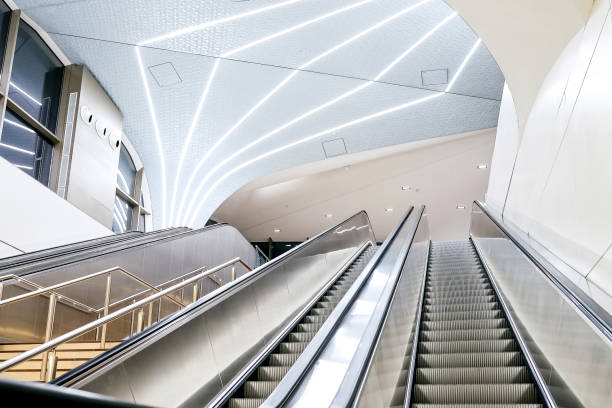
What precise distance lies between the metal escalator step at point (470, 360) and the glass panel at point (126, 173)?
1097 centimetres

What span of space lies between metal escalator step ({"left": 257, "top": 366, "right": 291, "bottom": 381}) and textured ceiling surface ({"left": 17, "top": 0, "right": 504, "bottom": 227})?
665 cm

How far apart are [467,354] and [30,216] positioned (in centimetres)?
689

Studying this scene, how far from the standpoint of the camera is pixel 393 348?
397cm

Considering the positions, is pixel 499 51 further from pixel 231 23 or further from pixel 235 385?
pixel 235 385

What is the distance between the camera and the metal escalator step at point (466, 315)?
5945mm

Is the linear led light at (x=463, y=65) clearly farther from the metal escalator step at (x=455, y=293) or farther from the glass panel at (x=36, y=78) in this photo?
the glass panel at (x=36, y=78)

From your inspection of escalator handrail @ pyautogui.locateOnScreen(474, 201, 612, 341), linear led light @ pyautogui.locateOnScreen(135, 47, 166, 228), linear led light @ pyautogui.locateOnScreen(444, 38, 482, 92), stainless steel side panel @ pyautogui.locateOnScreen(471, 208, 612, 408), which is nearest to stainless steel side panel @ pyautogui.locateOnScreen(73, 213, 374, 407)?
stainless steel side panel @ pyautogui.locateOnScreen(471, 208, 612, 408)

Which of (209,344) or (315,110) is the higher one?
(315,110)

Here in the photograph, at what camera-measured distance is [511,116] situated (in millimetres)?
9961

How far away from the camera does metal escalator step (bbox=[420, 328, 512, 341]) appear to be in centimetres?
529

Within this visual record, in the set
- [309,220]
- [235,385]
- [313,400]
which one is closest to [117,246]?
[235,385]

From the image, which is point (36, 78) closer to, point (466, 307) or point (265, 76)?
point (265, 76)

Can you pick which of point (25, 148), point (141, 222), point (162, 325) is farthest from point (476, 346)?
point (141, 222)

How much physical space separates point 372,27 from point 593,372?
8534 millimetres
